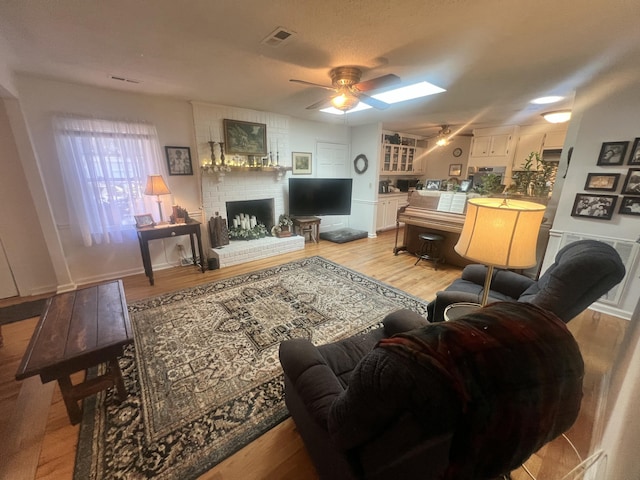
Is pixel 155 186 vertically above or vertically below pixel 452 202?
above

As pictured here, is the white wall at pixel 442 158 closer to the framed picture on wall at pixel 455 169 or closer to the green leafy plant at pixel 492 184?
the framed picture on wall at pixel 455 169

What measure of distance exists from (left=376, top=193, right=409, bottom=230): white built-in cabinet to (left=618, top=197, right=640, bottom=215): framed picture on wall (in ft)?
12.0

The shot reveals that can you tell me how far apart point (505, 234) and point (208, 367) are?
2163 millimetres

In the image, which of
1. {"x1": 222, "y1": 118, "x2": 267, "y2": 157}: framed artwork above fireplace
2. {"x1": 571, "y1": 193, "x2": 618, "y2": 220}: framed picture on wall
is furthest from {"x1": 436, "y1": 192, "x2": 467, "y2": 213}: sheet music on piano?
{"x1": 222, "y1": 118, "x2": 267, "y2": 157}: framed artwork above fireplace

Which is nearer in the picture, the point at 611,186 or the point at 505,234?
the point at 505,234

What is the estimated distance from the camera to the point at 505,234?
1218 millimetres

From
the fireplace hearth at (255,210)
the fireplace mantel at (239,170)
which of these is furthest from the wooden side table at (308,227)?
the fireplace mantel at (239,170)

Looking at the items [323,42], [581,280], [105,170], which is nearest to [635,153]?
[581,280]

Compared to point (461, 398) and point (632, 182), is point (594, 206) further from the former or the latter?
point (461, 398)

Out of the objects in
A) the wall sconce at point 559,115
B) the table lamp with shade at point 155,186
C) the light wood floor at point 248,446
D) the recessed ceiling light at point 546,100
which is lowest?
the light wood floor at point 248,446

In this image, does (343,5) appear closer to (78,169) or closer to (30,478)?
(30,478)

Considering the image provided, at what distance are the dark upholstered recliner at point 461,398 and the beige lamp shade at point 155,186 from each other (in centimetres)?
342

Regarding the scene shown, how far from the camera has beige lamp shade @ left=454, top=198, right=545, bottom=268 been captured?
119cm

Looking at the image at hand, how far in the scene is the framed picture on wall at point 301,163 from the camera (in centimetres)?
493
